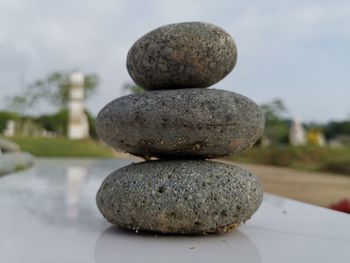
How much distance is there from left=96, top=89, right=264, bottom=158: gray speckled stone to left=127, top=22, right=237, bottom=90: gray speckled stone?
0.81 ft

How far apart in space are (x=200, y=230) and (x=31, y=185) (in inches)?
210

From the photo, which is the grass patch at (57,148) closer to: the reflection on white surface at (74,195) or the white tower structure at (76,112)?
the white tower structure at (76,112)

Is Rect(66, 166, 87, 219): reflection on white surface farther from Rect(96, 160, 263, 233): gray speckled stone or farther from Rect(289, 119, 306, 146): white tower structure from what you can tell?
Rect(289, 119, 306, 146): white tower structure

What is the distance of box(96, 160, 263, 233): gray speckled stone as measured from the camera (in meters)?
3.55

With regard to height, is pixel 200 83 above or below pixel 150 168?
above

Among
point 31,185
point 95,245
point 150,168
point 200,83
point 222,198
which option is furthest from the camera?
point 31,185

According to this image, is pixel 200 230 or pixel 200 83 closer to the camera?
pixel 200 230

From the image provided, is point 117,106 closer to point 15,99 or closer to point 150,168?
point 150,168

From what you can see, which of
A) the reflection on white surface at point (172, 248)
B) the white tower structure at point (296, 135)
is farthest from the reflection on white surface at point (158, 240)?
the white tower structure at point (296, 135)

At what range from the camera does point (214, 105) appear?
3.72 m

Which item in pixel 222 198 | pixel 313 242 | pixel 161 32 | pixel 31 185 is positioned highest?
pixel 161 32

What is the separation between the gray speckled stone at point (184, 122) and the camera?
3711mm

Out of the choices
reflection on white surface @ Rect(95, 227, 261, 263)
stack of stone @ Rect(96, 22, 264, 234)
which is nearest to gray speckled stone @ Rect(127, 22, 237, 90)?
stack of stone @ Rect(96, 22, 264, 234)

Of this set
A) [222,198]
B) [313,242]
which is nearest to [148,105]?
[222,198]
